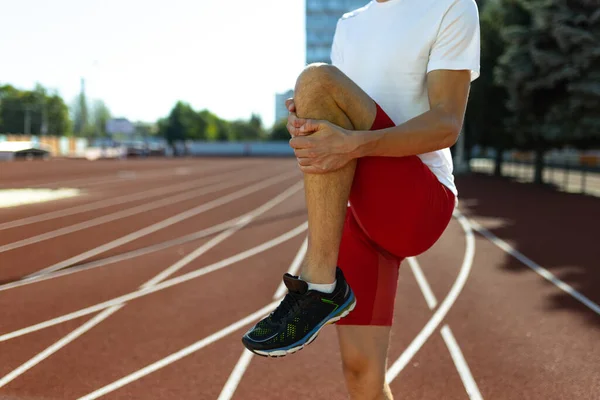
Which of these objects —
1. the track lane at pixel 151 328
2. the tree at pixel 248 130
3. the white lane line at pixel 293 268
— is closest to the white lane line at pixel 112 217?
the track lane at pixel 151 328

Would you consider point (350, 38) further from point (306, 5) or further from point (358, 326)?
point (306, 5)

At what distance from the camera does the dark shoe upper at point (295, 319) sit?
4.82 ft

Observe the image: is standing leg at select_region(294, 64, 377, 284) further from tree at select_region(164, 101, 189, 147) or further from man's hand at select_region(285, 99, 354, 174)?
tree at select_region(164, 101, 189, 147)

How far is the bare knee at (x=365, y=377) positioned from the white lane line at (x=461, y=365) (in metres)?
1.84

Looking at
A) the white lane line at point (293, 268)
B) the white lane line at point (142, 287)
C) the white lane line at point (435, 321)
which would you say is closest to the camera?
the white lane line at point (142, 287)

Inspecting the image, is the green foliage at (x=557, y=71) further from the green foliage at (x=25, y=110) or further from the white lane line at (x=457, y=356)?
the green foliage at (x=25, y=110)

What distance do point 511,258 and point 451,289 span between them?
2119 millimetres

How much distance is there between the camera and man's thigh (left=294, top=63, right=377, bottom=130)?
4.60 ft

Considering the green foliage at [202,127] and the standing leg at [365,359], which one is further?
the green foliage at [202,127]

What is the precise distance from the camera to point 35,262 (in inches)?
266

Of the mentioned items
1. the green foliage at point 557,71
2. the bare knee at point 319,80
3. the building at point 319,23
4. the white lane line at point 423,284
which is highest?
the building at point 319,23

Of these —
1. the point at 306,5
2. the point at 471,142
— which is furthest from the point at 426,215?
the point at 306,5

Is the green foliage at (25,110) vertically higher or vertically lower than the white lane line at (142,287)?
higher

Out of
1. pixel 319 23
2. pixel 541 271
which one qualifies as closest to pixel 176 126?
pixel 319 23
